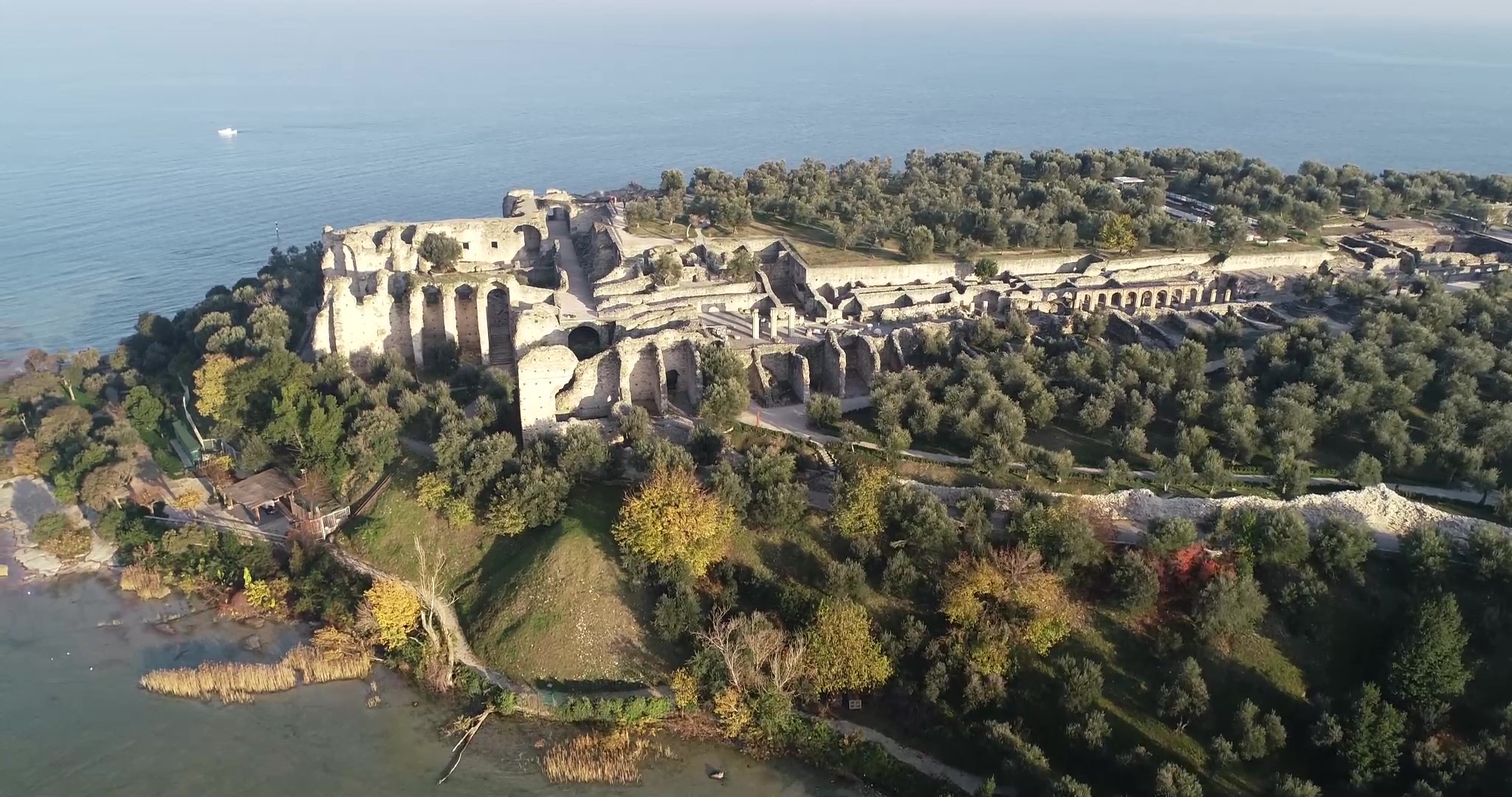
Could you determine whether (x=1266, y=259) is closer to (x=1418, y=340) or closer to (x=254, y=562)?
(x=1418, y=340)

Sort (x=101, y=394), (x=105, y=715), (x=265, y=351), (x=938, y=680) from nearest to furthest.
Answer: (x=938, y=680)
(x=105, y=715)
(x=265, y=351)
(x=101, y=394)

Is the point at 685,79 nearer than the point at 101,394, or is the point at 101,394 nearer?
the point at 101,394

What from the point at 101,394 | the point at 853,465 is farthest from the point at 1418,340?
the point at 101,394

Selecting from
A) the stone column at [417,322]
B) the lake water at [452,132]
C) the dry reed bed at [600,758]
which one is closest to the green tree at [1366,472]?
the dry reed bed at [600,758]

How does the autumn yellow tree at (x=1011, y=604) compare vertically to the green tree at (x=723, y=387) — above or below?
below

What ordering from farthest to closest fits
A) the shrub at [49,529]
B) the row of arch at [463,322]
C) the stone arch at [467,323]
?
the stone arch at [467,323] → the row of arch at [463,322] → the shrub at [49,529]

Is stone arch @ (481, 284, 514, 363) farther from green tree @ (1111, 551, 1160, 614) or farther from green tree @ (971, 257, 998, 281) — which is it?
green tree @ (1111, 551, 1160, 614)

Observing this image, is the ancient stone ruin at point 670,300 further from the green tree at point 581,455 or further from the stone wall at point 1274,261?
the green tree at point 581,455
